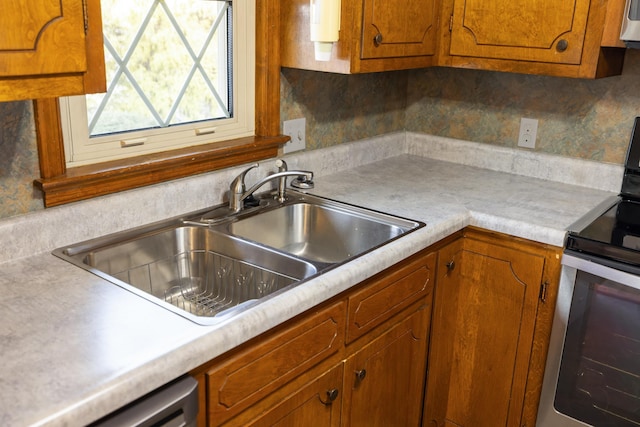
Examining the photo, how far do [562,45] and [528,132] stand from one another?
49cm

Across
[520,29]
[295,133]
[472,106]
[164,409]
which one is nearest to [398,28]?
[520,29]

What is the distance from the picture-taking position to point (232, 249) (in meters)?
1.62

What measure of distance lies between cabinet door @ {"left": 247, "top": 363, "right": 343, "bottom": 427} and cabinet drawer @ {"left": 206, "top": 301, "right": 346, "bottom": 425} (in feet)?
0.17

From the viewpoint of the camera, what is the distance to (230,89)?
1.96 metres

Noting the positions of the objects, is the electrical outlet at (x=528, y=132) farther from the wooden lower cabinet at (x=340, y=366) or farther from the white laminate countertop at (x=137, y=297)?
the wooden lower cabinet at (x=340, y=366)

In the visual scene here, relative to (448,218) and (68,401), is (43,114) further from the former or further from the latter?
(448,218)

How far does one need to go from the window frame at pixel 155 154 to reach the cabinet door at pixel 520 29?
0.65 meters

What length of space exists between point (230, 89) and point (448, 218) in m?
0.79

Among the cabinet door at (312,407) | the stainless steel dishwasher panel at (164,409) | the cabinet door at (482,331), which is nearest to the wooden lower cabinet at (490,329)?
the cabinet door at (482,331)

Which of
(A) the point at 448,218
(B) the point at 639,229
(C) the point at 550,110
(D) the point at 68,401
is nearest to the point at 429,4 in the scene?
(C) the point at 550,110

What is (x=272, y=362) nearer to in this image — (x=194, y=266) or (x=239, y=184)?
(x=194, y=266)

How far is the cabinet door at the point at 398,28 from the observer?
6.02 feet

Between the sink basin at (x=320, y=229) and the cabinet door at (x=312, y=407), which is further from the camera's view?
the sink basin at (x=320, y=229)

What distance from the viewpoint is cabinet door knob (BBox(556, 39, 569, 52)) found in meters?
1.88
